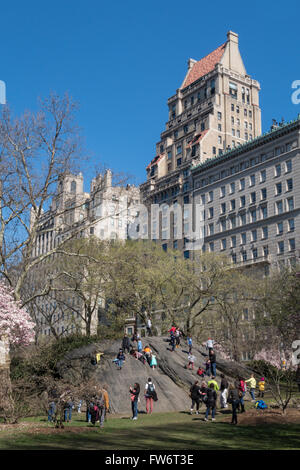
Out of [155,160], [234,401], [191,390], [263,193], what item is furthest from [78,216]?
[155,160]

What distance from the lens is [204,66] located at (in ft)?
363

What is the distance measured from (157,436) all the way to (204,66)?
102886mm

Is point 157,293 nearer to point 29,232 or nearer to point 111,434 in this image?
point 29,232

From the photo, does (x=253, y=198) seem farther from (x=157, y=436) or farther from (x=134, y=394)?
(x=157, y=436)

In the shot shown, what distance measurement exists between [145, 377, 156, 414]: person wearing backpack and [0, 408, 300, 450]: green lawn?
4023 mm

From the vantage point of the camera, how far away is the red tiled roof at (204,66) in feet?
353

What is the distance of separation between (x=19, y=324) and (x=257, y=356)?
118 ft

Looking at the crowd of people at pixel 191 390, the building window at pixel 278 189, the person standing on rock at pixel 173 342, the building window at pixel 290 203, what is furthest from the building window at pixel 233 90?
the person standing on rock at pixel 173 342

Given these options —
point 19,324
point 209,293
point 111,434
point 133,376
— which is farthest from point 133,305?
point 111,434

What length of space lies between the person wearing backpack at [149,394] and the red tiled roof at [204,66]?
290 ft

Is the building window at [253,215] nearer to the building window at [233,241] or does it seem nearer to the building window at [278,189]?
the building window at [233,241]

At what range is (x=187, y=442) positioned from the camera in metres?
17.0

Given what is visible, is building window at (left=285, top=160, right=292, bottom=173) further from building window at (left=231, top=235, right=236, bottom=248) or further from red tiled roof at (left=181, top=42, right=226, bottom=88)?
red tiled roof at (left=181, top=42, right=226, bottom=88)

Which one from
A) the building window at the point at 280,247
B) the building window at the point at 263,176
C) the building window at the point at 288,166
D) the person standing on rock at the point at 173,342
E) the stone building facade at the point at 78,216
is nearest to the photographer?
the stone building facade at the point at 78,216
